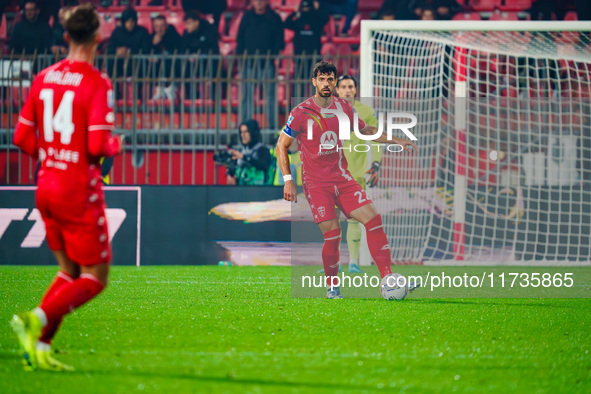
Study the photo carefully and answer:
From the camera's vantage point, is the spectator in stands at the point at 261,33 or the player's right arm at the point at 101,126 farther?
the spectator in stands at the point at 261,33

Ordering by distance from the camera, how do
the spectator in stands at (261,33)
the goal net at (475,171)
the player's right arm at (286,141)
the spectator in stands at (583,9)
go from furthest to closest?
1. the spectator in stands at (583,9)
2. the spectator in stands at (261,33)
3. the goal net at (475,171)
4. the player's right arm at (286,141)

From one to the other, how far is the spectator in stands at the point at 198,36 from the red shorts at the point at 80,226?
357 inches

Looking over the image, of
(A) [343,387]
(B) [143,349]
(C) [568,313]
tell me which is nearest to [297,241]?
(C) [568,313]

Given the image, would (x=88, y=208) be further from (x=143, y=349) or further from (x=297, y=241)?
(x=297, y=241)

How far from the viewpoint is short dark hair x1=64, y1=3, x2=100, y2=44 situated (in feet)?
11.5

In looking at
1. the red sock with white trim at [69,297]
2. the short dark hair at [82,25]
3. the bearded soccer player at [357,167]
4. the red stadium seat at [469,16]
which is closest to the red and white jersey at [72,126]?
the short dark hair at [82,25]

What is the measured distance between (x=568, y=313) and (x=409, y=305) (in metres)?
1.13

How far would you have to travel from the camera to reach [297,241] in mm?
9789

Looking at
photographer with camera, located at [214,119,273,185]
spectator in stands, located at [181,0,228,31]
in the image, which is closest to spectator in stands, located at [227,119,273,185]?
photographer with camera, located at [214,119,273,185]

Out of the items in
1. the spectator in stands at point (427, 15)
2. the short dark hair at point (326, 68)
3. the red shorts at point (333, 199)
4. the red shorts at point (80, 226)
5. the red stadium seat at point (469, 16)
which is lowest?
the red shorts at point (333, 199)

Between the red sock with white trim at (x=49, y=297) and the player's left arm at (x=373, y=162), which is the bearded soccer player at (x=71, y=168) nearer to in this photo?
the red sock with white trim at (x=49, y=297)

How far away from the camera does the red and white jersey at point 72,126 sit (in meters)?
3.39

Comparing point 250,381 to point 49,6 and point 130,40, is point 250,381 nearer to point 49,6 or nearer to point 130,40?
point 130,40

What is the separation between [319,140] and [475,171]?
4052 millimetres
